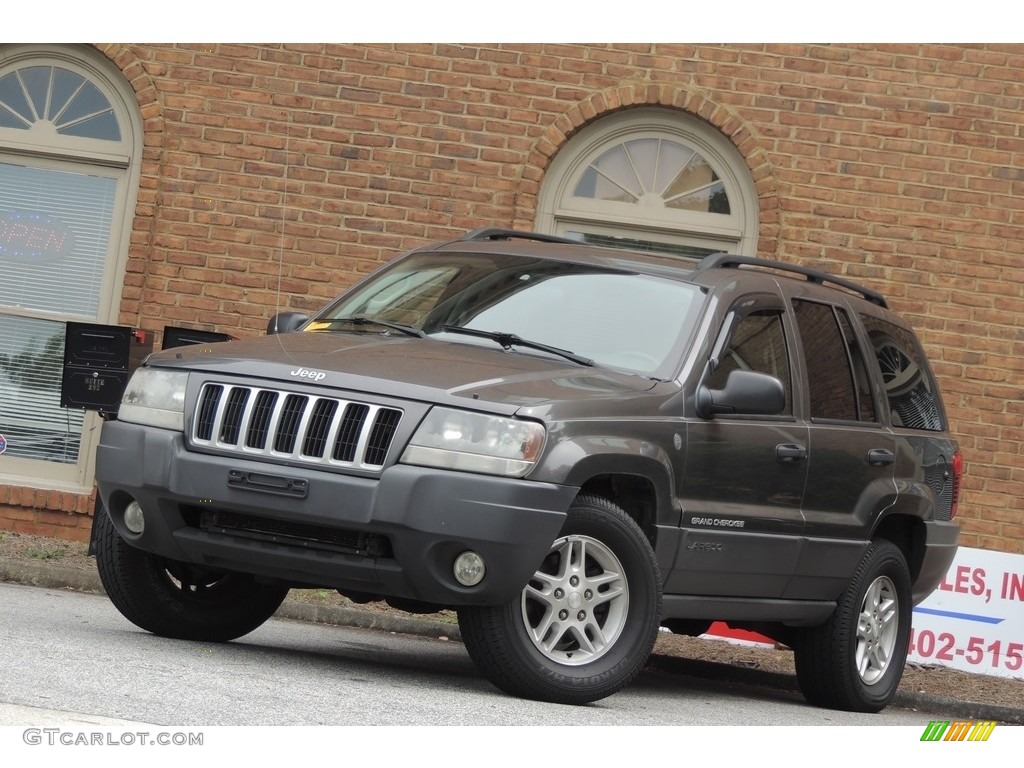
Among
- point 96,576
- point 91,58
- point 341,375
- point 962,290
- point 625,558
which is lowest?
point 96,576

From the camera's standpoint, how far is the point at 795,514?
7438 mm

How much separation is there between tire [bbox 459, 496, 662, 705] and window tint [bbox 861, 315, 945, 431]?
8.76 ft

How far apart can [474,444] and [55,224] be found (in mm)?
8199

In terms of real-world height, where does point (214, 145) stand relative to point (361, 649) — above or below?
above

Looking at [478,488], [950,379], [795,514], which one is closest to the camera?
[478,488]

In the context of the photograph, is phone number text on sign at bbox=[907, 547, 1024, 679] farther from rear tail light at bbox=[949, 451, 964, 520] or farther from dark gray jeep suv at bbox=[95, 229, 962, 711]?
dark gray jeep suv at bbox=[95, 229, 962, 711]

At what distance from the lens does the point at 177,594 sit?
7.06 metres

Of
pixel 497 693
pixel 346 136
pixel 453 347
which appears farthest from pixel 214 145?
pixel 497 693

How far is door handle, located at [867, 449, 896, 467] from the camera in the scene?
26.2 ft

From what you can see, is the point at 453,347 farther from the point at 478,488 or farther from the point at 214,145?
the point at 214,145

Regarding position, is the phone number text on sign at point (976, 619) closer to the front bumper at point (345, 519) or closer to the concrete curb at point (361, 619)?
the concrete curb at point (361, 619)

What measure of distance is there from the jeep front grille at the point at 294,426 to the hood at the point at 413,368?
0.07 meters

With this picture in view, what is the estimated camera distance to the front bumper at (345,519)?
584 cm

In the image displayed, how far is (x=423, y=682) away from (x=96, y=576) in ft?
13.5
